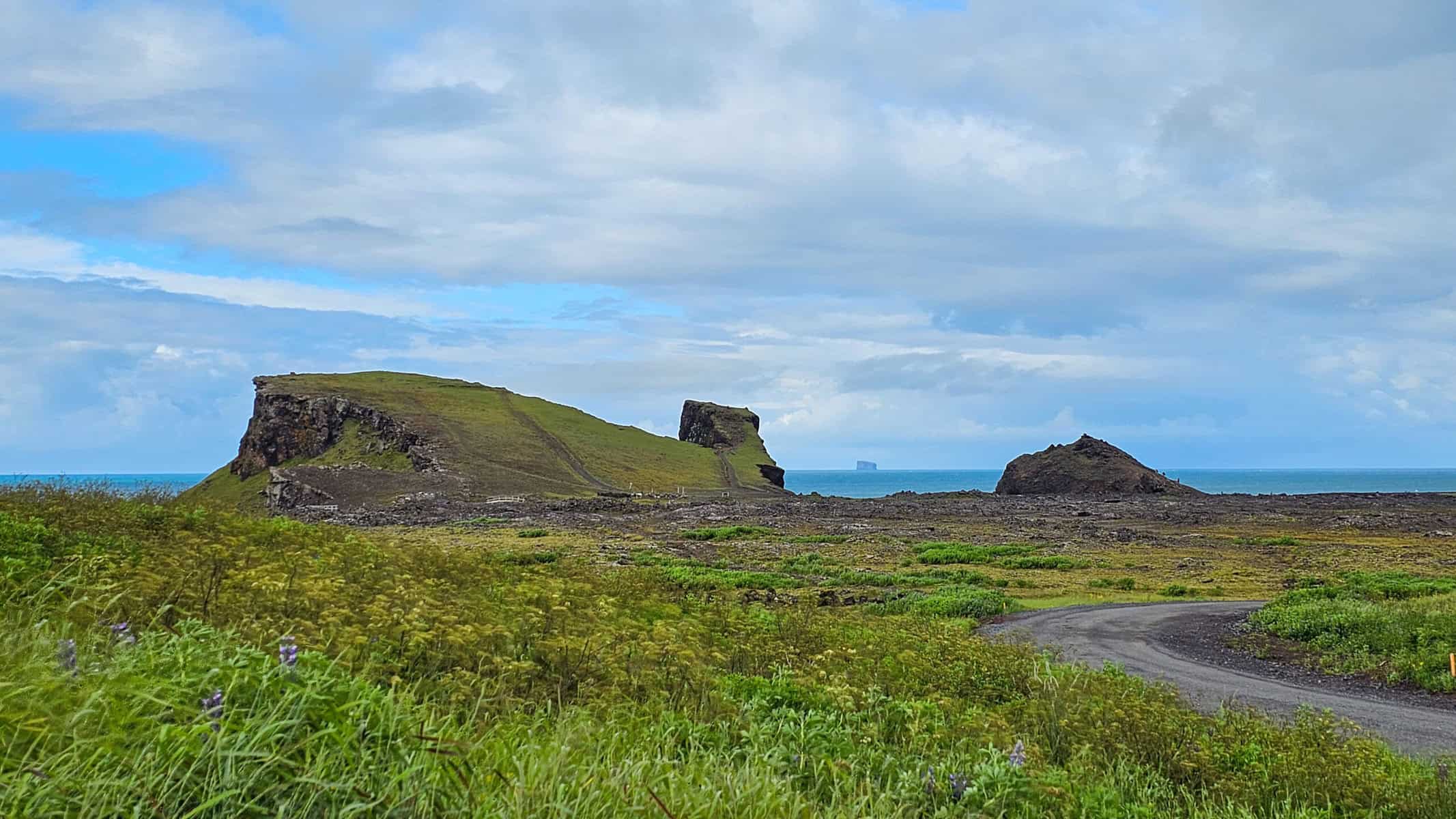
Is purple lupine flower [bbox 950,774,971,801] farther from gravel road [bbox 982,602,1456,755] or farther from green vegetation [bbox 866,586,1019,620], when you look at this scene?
green vegetation [bbox 866,586,1019,620]

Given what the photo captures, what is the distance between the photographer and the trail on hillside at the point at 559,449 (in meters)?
134

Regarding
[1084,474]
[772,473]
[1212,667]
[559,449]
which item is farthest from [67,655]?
[772,473]

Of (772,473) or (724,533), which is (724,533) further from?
(772,473)

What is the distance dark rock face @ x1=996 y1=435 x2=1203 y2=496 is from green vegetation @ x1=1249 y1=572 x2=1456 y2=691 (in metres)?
111

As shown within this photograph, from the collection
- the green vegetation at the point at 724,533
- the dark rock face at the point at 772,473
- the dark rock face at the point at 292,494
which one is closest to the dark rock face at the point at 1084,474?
the dark rock face at the point at 772,473

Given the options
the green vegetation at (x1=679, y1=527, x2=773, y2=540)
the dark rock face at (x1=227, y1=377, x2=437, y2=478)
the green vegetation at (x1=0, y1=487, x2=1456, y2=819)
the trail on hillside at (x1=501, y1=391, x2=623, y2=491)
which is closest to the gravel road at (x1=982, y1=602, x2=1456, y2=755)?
the green vegetation at (x1=0, y1=487, x2=1456, y2=819)

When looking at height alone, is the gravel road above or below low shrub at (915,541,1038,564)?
below

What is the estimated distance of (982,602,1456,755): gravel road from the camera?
53.1ft

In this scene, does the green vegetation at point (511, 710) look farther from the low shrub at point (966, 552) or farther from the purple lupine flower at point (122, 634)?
the low shrub at point (966, 552)

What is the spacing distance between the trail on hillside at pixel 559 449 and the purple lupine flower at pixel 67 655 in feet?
403

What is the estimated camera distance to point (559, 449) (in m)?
147

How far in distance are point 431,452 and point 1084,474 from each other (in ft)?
310

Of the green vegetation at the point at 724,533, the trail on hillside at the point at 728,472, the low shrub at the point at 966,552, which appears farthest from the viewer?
the trail on hillside at the point at 728,472

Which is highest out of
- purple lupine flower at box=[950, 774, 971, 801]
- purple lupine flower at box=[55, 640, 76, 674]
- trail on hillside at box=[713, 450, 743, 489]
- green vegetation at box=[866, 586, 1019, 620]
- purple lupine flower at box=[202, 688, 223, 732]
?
trail on hillside at box=[713, 450, 743, 489]
